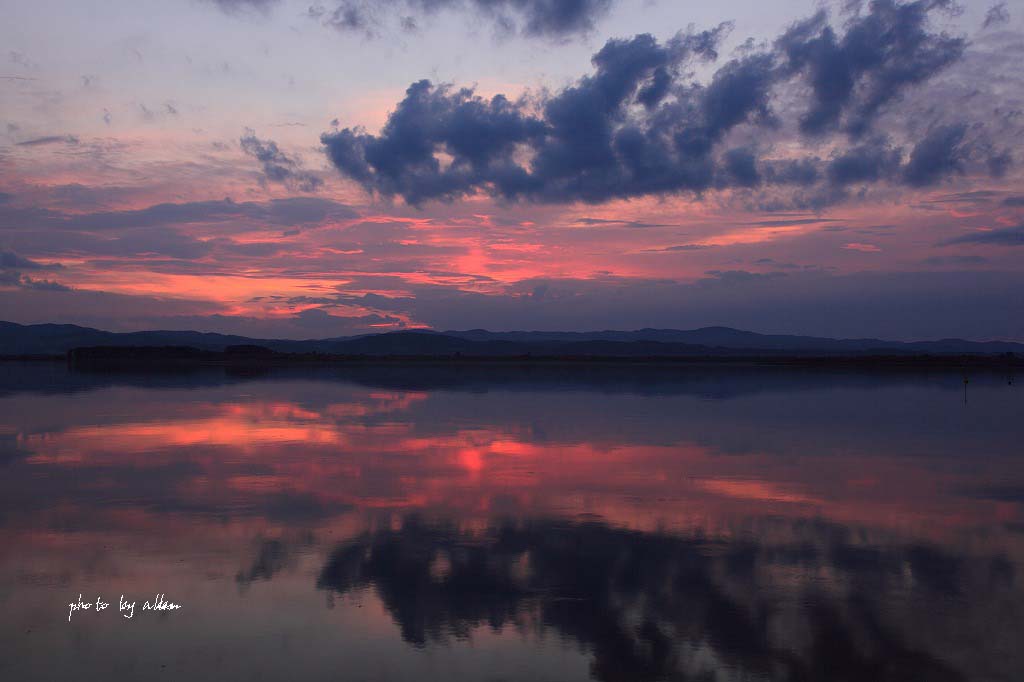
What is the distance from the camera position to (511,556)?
1145 cm

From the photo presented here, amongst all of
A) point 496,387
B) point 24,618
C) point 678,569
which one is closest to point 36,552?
point 24,618

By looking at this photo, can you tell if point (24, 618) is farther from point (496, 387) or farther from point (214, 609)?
point (496, 387)

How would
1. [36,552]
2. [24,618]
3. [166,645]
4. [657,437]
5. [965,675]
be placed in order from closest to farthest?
1. [965,675]
2. [166,645]
3. [24,618]
4. [36,552]
5. [657,437]

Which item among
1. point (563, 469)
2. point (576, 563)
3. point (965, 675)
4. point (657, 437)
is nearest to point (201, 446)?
point (563, 469)

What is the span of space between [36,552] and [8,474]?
773 cm

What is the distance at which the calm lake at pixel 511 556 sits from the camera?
8148 mm

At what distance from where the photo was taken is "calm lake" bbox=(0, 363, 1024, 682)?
321 inches

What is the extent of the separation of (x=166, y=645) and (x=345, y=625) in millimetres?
1773

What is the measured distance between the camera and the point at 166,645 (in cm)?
837

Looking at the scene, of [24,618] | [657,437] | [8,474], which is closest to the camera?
[24,618]

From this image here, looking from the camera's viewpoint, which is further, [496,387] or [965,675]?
[496,387]
